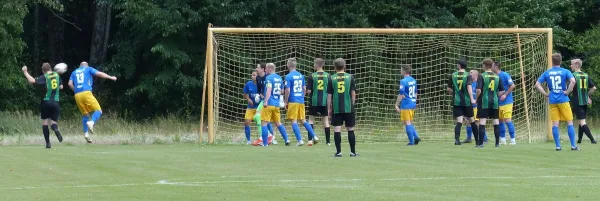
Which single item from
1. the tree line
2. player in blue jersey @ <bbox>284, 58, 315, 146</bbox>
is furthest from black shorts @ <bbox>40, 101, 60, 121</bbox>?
the tree line

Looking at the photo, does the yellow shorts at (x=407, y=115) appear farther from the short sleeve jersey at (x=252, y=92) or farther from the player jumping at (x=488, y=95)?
the short sleeve jersey at (x=252, y=92)

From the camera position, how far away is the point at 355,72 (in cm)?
2980

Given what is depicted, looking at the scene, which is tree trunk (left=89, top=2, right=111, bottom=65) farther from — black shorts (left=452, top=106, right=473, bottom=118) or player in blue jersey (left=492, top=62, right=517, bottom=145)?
player in blue jersey (left=492, top=62, right=517, bottom=145)

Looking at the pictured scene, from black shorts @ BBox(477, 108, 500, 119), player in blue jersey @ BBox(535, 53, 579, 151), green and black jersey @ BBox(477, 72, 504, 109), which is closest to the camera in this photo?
player in blue jersey @ BBox(535, 53, 579, 151)

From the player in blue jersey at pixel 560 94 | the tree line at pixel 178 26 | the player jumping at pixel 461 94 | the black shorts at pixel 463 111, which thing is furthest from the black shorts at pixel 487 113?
the tree line at pixel 178 26

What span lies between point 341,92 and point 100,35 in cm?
2487

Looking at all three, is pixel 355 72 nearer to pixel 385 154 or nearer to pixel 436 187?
pixel 385 154

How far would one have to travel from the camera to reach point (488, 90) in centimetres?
2211

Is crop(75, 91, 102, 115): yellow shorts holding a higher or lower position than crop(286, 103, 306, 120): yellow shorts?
higher

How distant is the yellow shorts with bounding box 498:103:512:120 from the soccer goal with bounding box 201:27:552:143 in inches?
88.4

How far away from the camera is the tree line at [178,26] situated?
3747 centimetres

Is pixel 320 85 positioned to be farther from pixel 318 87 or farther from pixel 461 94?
pixel 461 94

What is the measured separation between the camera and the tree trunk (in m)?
41.7

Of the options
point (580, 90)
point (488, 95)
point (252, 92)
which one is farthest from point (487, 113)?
point (252, 92)
